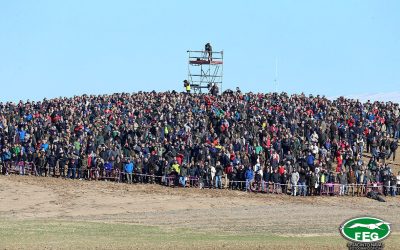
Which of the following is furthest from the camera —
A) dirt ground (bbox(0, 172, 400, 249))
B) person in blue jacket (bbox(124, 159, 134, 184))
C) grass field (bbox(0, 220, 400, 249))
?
person in blue jacket (bbox(124, 159, 134, 184))

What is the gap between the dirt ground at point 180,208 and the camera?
4738 cm

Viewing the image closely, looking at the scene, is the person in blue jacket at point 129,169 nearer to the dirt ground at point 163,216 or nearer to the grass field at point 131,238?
the dirt ground at point 163,216

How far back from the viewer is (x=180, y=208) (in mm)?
52906

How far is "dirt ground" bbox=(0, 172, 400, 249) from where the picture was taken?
47375 millimetres

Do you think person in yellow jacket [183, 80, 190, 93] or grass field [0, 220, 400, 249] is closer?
grass field [0, 220, 400, 249]

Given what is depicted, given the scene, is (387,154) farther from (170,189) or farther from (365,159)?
(170,189)

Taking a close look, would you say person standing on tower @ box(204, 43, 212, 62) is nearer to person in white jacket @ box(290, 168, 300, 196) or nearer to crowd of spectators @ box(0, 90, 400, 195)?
crowd of spectators @ box(0, 90, 400, 195)

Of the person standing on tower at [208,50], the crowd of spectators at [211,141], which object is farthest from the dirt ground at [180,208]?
the person standing on tower at [208,50]

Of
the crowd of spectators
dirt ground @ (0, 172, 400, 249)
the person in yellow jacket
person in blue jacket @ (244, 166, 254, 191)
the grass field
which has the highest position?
the person in yellow jacket

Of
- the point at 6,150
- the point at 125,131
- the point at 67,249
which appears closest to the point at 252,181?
the point at 125,131

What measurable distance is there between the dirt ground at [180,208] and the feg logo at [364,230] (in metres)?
16.4

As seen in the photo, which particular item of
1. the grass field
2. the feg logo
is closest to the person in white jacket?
the grass field

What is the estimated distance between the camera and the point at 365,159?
65500mm

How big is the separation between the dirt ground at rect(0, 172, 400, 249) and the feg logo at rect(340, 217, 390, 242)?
1639 cm
